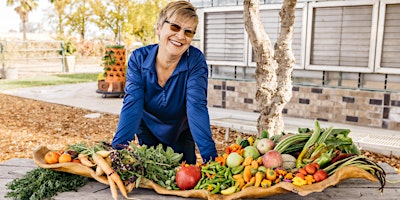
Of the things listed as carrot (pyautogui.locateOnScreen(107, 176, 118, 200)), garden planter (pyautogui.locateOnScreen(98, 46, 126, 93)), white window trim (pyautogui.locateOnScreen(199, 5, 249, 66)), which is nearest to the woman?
carrot (pyautogui.locateOnScreen(107, 176, 118, 200))

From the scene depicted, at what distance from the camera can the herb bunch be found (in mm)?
2217

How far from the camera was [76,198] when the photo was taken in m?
2.17

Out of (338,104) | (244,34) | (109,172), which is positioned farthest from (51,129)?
(109,172)

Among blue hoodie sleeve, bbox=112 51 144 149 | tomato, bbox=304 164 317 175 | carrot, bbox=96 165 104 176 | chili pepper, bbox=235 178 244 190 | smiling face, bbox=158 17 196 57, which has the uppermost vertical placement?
smiling face, bbox=158 17 196 57

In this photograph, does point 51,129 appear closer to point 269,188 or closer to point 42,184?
point 42,184

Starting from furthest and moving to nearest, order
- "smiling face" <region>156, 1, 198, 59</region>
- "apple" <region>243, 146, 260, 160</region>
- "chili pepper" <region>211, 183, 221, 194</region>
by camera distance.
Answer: "smiling face" <region>156, 1, 198, 59</region>
"apple" <region>243, 146, 260, 160</region>
"chili pepper" <region>211, 183, 221, 194</region>

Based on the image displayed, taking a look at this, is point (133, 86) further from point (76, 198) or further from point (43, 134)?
point (43, 134)

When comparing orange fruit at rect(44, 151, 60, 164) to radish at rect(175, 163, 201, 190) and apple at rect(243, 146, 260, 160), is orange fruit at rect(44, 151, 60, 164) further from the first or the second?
apple at rect(243, 146, 260, 160)

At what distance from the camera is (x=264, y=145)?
2396mm

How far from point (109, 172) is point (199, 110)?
2.42ft

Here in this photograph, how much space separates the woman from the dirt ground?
325cm

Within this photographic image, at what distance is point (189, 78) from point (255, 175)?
84 cm

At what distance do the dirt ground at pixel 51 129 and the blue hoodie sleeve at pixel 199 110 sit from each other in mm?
3296

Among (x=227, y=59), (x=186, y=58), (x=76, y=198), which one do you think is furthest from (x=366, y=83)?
(x=76, y=198)
